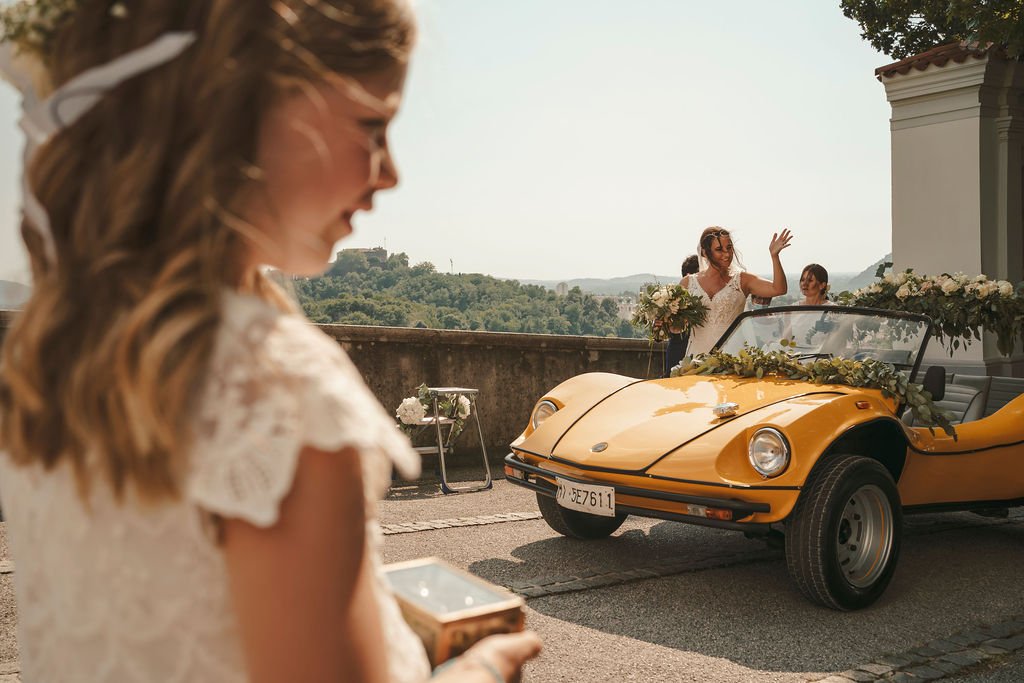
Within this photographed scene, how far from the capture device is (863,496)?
466 centimetres

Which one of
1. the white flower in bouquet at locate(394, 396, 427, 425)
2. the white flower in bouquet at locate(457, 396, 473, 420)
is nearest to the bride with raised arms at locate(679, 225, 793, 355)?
the white flower in bouquet at locate(457, 396, 473, 420)

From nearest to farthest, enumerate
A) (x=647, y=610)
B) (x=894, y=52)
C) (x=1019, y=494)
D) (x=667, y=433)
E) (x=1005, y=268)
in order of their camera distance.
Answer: (x=647, y=610) < (x=667, y=433) < (x=1019, y=494) < (x=1005, y=268) < (x=894, y=52)

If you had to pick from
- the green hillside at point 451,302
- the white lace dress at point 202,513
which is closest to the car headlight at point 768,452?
the white lace dress at point 202,513

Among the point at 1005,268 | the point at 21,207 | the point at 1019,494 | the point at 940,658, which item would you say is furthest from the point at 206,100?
the point at 1005,268

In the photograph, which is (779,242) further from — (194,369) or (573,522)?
(194,369)

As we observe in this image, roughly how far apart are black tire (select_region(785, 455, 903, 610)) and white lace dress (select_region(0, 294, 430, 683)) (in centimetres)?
389

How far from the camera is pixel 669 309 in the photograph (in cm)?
779

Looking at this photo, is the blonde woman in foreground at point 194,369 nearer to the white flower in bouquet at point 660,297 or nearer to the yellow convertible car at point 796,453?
the yellow convertible car at point 796,453

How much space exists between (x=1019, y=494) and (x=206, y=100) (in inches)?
227

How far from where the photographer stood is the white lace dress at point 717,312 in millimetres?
7859

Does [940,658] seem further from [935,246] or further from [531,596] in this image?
[935,246]

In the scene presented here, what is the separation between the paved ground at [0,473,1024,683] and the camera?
3717mm

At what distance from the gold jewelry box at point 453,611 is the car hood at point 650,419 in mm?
3610

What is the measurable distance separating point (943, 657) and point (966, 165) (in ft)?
31.4
